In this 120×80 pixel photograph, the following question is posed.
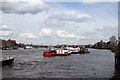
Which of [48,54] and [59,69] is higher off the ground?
[48,54]

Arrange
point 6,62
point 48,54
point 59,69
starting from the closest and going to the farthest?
point 59,69, point 6,62, point 48,54

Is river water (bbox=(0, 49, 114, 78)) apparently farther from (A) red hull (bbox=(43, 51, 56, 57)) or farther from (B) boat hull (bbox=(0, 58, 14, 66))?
(A) red hull (bbox=(43, 51, 56, 57))

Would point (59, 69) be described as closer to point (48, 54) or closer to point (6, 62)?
point (6, 62)

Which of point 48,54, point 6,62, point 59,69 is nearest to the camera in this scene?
point 59,69

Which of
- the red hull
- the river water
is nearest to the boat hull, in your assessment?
the river water

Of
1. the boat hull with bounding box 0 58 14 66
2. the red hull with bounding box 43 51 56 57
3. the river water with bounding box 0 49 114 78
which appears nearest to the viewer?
the river water with bounding box 0 49 114 78

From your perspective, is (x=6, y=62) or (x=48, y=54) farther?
(x=48, y=54)

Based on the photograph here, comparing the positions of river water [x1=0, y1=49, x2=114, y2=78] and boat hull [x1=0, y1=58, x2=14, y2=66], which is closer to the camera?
river water [x1=0, y1=49, x2=114, y2=78]

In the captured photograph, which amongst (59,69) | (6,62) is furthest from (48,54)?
(59,69)

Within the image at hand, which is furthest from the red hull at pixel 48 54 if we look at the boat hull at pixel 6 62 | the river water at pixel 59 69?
the boat hull at pixel 6 62

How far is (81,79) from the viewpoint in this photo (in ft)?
119

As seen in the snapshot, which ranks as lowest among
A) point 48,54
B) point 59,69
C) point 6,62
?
point 59,69

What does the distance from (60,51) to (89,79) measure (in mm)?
78553

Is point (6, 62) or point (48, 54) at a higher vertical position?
point (48, 54)
